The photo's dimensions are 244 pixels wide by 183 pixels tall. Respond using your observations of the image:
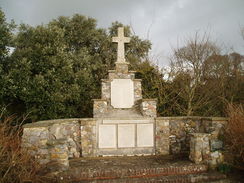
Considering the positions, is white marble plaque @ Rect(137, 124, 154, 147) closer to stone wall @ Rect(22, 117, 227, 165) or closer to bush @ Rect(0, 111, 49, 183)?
stone wall @ Rect(22, 117, 227, 165)

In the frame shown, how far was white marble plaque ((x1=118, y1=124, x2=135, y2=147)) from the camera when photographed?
6.62 m

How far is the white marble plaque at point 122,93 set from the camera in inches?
286

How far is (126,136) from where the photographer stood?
6.66 m

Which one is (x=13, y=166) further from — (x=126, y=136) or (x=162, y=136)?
(x=162, y=136)

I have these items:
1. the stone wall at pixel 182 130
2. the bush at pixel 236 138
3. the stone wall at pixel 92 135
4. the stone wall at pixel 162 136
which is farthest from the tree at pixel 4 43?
the bush at pixel 236 138

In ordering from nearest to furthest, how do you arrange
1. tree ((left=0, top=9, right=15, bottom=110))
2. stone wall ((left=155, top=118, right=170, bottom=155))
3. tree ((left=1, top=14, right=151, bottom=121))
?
1. stone wall ((left=155, top=118, right=170, bottom=155))
2. tree ((left=0, top=9, right=15, bottom=110))
3. tree ((left=1, top=14, right=151, bottom=121))

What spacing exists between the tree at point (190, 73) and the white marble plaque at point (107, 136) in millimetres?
6017

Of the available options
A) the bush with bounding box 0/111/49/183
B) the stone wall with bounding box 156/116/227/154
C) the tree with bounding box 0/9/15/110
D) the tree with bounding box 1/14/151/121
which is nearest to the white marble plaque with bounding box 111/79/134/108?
the stone wall with bounding box 156/116/227/154

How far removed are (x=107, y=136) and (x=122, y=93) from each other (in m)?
1.76

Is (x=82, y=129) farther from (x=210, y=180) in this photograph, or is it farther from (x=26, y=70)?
(x=210, y=180)

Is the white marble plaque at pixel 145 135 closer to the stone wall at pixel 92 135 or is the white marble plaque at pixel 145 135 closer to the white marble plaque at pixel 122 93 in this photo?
the stone wall at pixel 92 135

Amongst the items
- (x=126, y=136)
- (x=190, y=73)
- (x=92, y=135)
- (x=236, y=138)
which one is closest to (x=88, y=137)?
(x=92, y=135)

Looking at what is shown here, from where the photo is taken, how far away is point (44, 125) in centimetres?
528

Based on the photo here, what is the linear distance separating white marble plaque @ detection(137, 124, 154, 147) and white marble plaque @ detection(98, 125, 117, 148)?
2.87 ft
